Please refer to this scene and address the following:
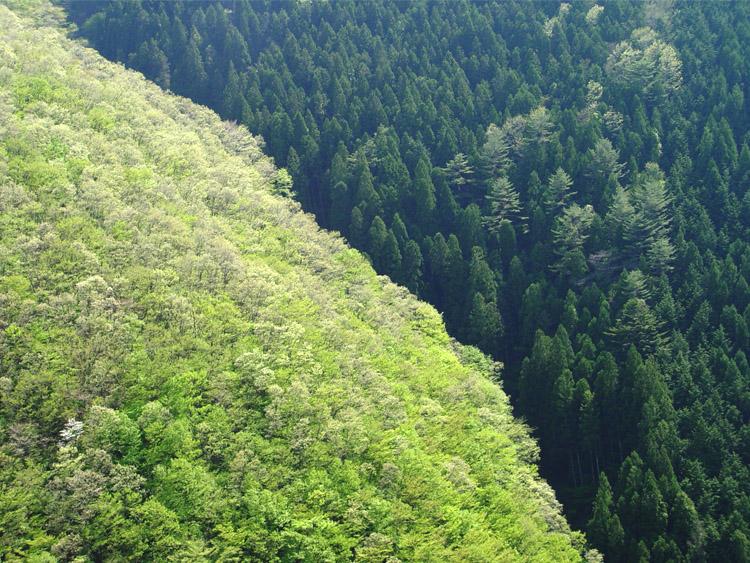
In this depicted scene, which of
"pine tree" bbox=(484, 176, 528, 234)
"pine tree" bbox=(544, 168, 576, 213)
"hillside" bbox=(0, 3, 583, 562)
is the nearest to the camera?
"hillside" bbox=(0, 3, 583, 562)

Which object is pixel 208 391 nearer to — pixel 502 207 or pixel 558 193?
pixel 502 207

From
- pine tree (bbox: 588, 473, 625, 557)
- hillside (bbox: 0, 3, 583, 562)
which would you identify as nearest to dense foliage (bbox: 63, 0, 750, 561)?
pine tree (bbox: 588, 473, 625, 557)

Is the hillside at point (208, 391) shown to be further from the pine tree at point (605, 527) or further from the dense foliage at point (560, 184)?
the dense foliage at point (560, 184)

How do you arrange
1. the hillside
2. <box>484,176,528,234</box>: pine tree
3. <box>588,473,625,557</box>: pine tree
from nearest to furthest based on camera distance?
the hillside → <box>588,473,625,557</box>: pine tree → <box>484,176,528,234</box>: pine tree

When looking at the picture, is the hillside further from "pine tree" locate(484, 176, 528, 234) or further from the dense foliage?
"pine tree" locate(484, 176, 528, 234)

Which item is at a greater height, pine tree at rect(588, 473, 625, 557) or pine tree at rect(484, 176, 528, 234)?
pine tree at rect(484, 176, 528, 234)

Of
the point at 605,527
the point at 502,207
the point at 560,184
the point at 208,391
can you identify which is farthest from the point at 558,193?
the point at 208,391
